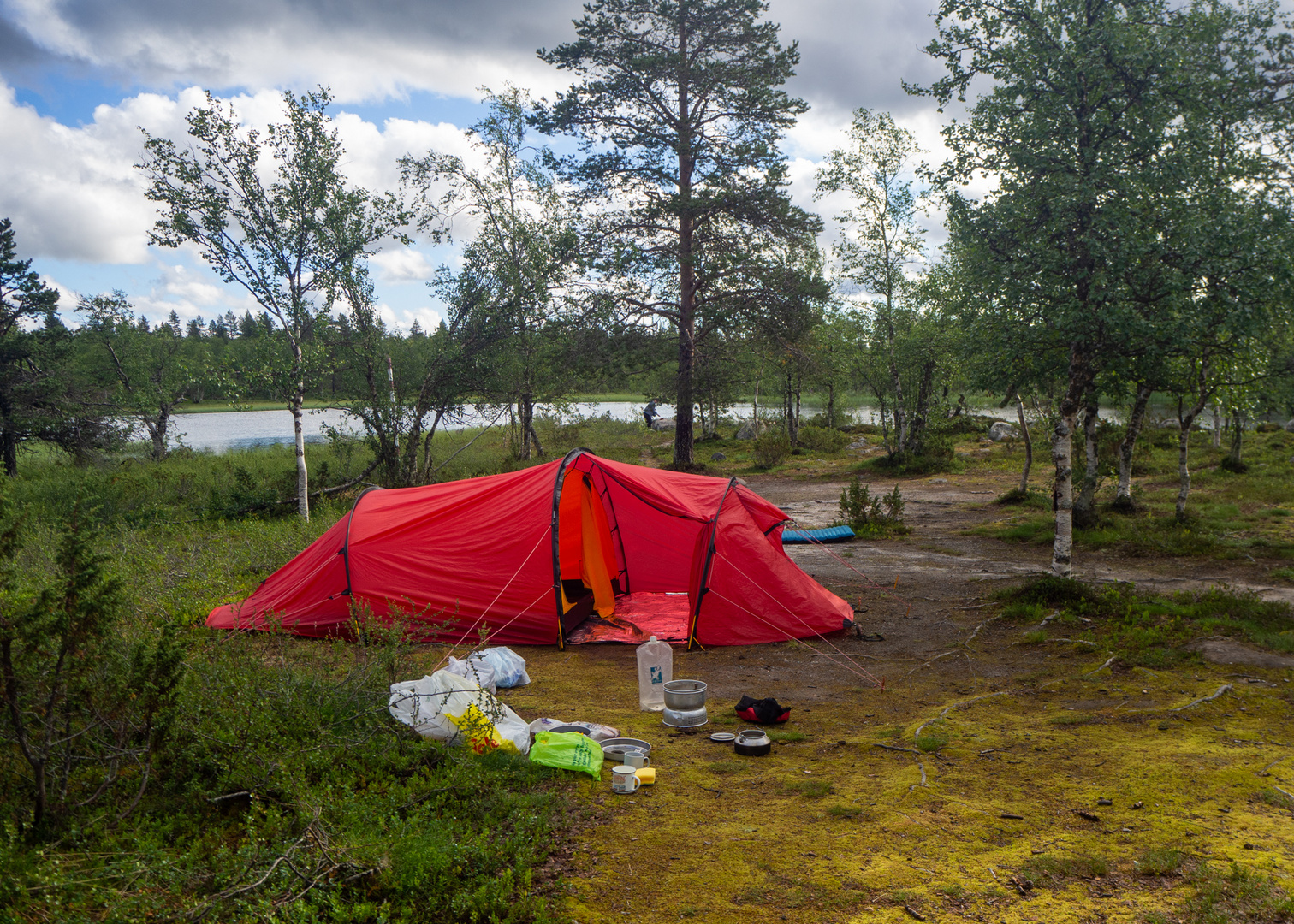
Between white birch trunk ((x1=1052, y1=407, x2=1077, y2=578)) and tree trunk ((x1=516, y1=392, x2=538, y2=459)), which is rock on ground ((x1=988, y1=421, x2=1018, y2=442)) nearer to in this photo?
tree trunk ((x1=516, y1=392, x2=538, y2=459))

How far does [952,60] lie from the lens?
29.9 feet

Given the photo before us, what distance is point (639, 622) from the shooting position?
368 inches

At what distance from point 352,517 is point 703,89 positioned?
14.3 metres

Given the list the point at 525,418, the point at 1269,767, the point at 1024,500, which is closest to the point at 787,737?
the point at 1269,767

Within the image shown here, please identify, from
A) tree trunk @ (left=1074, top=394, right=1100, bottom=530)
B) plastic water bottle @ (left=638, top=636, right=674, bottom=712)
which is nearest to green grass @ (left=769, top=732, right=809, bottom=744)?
plastic water bottle @ (left=638, top=636, right=674, bottom=712)

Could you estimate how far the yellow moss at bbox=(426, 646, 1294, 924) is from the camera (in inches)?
136

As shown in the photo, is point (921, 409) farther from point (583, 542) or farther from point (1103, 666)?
point (1103, 666)

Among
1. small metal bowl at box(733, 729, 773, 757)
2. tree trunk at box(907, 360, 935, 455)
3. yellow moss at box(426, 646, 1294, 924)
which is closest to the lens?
yellow moss at box(426, 646, 1294, 924)

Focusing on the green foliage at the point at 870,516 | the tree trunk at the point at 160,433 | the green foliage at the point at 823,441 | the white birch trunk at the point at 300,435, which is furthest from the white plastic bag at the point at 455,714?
the green foliage at the point at 823,441

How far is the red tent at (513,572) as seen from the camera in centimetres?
830

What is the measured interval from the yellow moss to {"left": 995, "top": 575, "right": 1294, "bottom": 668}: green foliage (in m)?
0.78

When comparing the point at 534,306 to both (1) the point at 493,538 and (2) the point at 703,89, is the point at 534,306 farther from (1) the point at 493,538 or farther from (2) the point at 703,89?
(1) the point at 493,538

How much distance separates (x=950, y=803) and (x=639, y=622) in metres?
5.26

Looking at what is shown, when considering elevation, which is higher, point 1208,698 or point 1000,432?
point 1000,432
